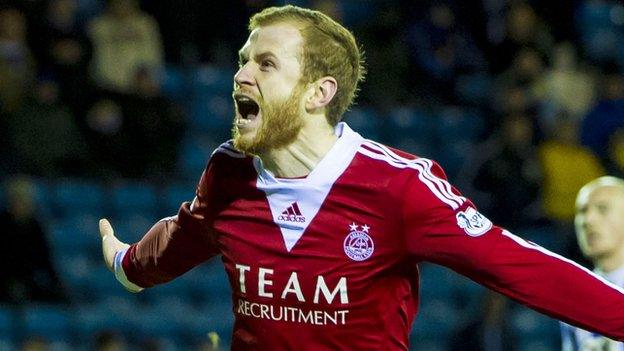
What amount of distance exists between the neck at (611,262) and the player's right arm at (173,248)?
6.49 ft

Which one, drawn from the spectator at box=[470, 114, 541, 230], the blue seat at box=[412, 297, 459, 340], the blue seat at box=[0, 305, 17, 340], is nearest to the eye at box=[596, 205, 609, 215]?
the blue seat at box=[412, 297, 459, 340]

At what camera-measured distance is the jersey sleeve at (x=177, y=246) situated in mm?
3756

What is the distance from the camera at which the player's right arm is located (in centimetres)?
376

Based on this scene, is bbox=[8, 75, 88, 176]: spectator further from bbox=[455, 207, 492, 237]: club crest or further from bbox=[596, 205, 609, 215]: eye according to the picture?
bbox=[455, 207, 492, 237]: club crest

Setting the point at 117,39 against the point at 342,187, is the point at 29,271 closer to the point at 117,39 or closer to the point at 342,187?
the point at 117,39

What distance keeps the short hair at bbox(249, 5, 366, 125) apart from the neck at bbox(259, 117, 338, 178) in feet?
0.20

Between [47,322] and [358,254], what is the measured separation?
206 inches

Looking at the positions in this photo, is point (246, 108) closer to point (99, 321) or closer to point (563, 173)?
point (99, 321)

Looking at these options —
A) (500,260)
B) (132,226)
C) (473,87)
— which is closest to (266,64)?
(500,260)

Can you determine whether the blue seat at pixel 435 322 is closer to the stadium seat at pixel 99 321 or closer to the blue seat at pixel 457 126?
the blue seat at pixel 457 126

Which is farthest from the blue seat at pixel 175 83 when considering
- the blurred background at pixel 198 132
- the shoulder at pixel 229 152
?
the shoulder at pixel 229 152

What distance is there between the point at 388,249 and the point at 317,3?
690 centimetres

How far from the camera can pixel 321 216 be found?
11.5 feet

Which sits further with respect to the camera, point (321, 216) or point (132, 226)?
point (132, 226)
